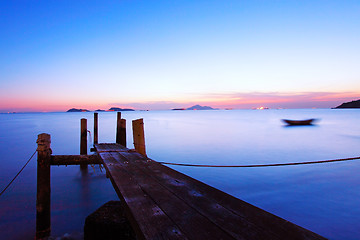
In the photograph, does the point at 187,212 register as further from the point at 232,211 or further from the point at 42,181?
the point at 42,181

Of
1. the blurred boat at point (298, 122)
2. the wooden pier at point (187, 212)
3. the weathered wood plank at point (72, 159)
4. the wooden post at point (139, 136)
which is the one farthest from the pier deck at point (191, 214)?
the blurred boat at point (298, 122)

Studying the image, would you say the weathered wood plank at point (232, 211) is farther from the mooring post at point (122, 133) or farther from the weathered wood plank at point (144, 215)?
the mooring post at point (122, 133)

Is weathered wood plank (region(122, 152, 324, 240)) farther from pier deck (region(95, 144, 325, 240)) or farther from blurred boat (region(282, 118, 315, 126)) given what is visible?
blurred boat (region(282, 118, 315, 126))

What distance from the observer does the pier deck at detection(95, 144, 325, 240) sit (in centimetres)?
170

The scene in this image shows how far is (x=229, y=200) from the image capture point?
2.28 m

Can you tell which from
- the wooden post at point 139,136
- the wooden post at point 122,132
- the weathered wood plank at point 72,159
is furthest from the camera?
the wooden post at point 122,132

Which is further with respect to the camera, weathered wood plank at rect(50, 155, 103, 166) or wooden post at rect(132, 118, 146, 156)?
wooden post at rect(132, 118, 146, 156)

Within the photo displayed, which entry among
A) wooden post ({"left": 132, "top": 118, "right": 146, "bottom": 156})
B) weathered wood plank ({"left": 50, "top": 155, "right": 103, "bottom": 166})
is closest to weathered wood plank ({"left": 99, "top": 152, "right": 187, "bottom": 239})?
weathered wood plank ({"left": 50, "top": 155, "right": 103, "bottom": 166})

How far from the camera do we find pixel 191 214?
80.1 inches

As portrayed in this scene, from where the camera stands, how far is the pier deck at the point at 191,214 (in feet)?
5.57

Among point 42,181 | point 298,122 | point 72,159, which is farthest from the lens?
point 298,122

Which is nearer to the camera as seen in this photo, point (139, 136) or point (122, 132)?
point (139, 136)

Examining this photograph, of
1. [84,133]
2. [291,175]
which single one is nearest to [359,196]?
[291,175]

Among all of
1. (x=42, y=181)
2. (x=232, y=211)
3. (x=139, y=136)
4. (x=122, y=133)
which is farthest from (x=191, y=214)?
(x=122, y=133)
